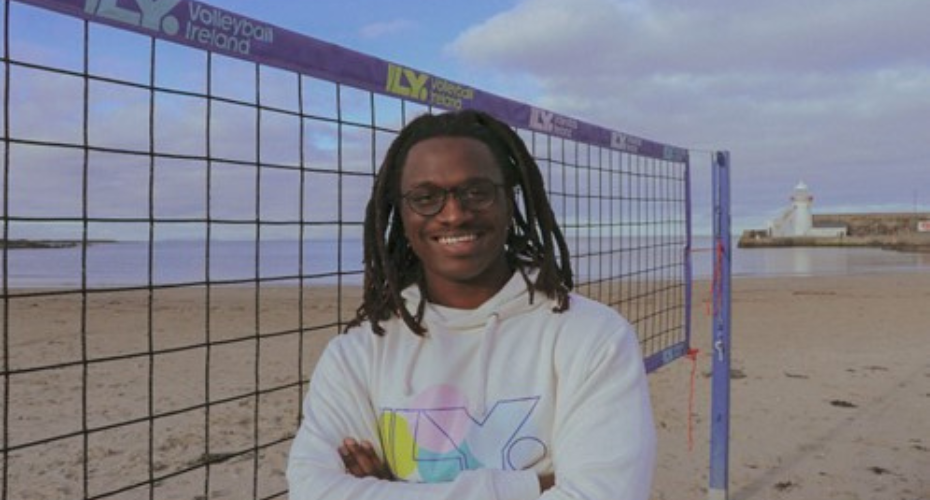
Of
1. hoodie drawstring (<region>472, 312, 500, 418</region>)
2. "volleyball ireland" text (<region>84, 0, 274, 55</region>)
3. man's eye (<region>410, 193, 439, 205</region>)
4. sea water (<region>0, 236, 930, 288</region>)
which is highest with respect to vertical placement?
"volleyball ireland" text (<region>84, 0, 274, 55</region>)

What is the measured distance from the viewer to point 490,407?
1.54m

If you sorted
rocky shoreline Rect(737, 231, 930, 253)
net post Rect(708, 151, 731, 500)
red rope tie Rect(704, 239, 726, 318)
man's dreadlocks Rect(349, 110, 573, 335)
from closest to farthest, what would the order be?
man's dreadlocks Rect(349, 110, 573, 335) → net post Rect(708, 151, 731, 500) → red rope tie Rect(704, 239, 726, 318) → rocky shoreline Rect(737, 231, 930, 253)

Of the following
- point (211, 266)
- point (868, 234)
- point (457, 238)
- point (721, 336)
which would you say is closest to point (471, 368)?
point (457, 238)

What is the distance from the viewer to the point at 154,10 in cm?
201

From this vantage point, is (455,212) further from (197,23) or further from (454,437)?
(197,23)

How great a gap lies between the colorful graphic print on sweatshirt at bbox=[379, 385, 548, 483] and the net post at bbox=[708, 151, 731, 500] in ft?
9.82

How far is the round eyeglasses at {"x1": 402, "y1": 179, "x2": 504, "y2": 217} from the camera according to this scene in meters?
1.58

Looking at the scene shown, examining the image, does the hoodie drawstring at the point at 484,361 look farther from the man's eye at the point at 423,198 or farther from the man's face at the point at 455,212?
the man's eye at the point at 423,198

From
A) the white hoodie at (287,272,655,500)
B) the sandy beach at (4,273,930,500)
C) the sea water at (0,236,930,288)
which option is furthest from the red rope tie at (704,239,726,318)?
the sea water at (0,236,930,288)

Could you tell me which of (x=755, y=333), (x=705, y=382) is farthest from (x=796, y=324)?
(x=705, y=382)

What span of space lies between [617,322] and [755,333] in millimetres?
9526

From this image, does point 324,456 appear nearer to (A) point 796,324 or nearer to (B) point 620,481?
(B) point 620,481

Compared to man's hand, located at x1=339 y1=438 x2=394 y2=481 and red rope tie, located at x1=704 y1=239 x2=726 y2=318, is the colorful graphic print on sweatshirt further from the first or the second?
red rope tie, located at x1=704 y1=239 x2=726 y2=318

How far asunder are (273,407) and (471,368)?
186 inches
